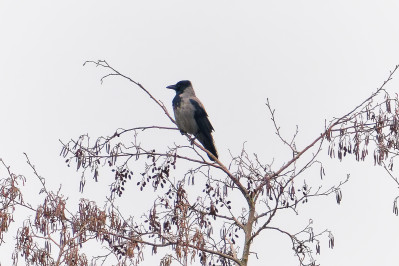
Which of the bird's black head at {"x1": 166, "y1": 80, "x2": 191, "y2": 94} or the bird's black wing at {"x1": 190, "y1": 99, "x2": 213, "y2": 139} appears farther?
the bird's black head at {"x1": 166, "y1": 80, "x2": 191, "y2": 94}

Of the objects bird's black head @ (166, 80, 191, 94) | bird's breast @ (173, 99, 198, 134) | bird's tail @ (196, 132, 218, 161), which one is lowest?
bird's tail @ (196, 132, 218, 161)

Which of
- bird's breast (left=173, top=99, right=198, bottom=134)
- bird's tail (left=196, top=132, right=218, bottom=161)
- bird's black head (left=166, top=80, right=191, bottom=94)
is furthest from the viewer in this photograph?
bird's black head (left=166, top=80, right=191, bottom=94)

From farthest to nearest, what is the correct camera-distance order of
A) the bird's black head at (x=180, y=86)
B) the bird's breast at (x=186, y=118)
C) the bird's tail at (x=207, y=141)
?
1. the bird's black head at (x=180, y=86)
2. the bird's tail at (x=207, y=141)
3. the bird's breast at (x=186, y=118)

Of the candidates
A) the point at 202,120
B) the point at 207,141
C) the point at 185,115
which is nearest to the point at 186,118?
the point at 185,115

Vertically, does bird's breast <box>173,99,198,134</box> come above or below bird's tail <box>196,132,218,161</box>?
above

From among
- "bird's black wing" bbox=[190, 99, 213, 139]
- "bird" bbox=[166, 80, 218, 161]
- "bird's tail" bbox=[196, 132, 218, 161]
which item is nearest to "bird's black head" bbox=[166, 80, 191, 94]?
"bird" bbox=[166, 80, 218, 161]

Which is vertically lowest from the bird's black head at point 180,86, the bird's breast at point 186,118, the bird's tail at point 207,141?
the bird's tail at point 207,141

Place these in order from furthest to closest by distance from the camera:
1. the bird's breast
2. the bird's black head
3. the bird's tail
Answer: the bird's black head < the bird's tail < the bird's breast

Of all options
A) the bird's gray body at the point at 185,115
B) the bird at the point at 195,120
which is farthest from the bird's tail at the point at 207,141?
the bird's gray body at the point at 185,115

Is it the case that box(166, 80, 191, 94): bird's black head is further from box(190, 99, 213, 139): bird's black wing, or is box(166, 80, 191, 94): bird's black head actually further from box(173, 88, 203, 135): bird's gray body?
box(190, 99, 213, 139): bird's black wing

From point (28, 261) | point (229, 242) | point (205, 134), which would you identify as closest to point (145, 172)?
point (229, 242)

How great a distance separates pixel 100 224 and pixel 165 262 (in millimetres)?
956

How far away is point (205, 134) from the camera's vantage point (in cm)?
1108

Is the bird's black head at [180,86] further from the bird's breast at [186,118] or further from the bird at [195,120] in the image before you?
the bird's breast at [186,118]
